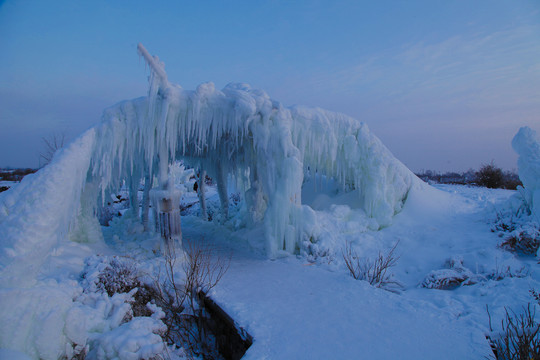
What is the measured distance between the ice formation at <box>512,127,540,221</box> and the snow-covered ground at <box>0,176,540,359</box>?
978 millimetres

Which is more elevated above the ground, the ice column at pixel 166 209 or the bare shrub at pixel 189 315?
the ice column at pixel 166 209

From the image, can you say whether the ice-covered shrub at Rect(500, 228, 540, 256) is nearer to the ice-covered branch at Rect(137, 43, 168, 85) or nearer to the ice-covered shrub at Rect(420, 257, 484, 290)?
the ice-covered shrub at Rect(420, 257, 484, 290)

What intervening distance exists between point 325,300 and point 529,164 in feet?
23.5

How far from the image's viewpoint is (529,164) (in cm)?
784

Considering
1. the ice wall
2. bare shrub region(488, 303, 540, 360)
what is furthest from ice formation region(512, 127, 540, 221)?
bare shrub region(488, 303, 540, 360)

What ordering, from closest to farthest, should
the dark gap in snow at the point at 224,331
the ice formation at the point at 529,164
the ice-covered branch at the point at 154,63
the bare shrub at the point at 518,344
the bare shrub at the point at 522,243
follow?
the bare shrub at the point at 518,344 < the dark gap in snow at the point at 224,331 < the ice-covered branch at the point at 154,63 < the bare shrub at the point at 522,243 < the ice formation at the point at 529,164

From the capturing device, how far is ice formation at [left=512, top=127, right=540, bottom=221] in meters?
7.60

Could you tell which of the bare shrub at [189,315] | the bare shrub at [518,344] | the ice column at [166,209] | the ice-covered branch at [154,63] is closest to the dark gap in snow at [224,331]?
the bare shrub at [189,315]

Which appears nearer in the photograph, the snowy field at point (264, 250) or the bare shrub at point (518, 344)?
the bare shrub at point (518, 344)

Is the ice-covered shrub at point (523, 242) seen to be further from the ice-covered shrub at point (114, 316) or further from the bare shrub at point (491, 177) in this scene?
the bare shrub at point (491, 177)

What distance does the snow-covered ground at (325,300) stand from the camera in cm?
336

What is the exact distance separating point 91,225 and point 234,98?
15.8ft

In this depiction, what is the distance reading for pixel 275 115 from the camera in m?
7.38

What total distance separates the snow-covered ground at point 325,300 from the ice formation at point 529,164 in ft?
3.21
